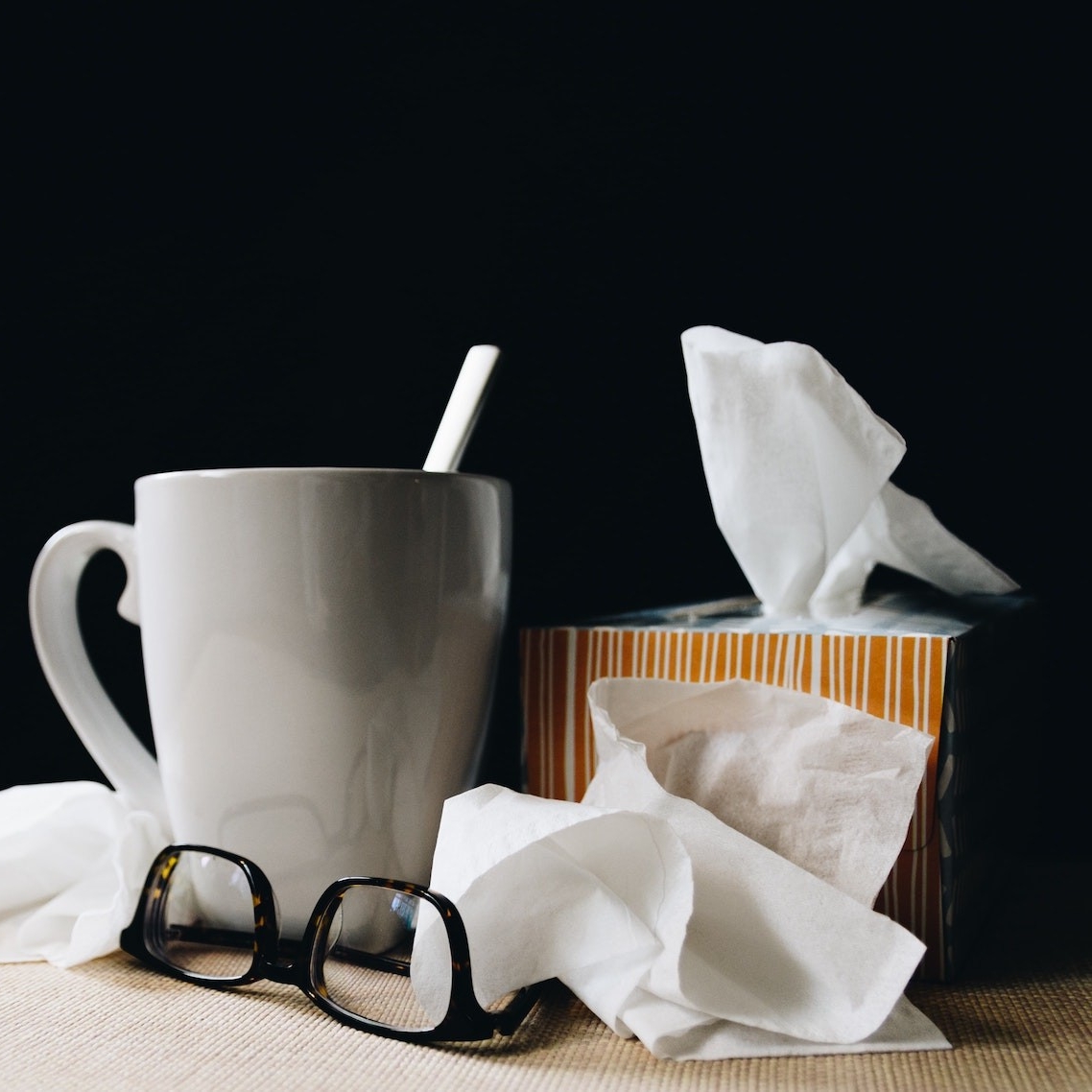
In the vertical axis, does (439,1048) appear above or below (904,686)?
below

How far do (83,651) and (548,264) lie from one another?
0.36 meters

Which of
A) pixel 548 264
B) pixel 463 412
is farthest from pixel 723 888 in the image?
pixel 548 264

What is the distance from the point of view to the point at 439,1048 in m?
0.42

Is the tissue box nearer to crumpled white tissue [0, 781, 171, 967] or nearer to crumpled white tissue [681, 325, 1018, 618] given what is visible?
crumpled white tissue [681, 325, 1018, 618]

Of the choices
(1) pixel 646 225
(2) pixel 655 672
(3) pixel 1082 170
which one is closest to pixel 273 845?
(2) pixel 655 672

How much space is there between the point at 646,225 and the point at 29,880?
51 cm

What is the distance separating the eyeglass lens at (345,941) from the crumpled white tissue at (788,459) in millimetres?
228

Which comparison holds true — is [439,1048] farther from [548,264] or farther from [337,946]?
[548,264]

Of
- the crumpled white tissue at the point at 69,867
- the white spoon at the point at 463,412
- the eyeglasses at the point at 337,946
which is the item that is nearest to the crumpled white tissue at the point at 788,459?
the white spoon at the point at 463,412

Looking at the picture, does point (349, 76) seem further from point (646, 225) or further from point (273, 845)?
point (273, 845)

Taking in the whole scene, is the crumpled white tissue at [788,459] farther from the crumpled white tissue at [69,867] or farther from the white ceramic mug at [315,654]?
the crumpled white tissue at [69,867]

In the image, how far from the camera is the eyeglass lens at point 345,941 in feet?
1.40

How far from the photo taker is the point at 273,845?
0.51m

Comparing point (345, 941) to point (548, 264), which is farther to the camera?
point (548, 264)
